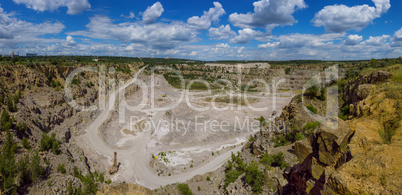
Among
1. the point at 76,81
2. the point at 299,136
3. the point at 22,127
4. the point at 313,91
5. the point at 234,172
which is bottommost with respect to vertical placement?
the point at 234,172

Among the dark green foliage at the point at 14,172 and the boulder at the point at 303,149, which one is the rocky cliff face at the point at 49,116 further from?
the boulder at the point at 303,149

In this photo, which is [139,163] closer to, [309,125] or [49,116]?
[49,116]

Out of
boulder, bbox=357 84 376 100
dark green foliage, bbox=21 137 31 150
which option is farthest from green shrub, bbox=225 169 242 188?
dark green foliage, bbox=21 137 31 150

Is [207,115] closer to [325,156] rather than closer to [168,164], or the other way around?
[168,164]

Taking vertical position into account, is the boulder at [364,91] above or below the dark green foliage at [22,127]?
above

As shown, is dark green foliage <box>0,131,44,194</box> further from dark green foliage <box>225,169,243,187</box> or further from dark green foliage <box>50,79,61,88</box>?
dark green foliage <box>50,79,61,88</box>

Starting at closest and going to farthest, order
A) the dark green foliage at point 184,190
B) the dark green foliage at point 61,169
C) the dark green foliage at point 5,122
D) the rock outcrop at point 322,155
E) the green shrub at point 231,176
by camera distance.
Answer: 1. the rock outcrop at point 322,155
2. the dark green foliage at point 184,190
3. the green shrub at point 231,176
4. the dark green foliage at point 61,169
5. the dark green foliage at point 5,122

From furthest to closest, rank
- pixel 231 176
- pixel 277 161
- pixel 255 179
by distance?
pixel 231 176 → pixel 277 161 → pixel 255 179

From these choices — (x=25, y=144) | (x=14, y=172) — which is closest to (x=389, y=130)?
(x=14, y=172)

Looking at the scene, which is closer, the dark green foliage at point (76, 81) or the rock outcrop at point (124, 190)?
the rock outcrop at point (124, 190)

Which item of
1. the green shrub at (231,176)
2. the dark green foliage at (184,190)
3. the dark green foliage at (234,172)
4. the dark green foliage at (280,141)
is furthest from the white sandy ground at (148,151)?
the dark green foliage at (280,141)
